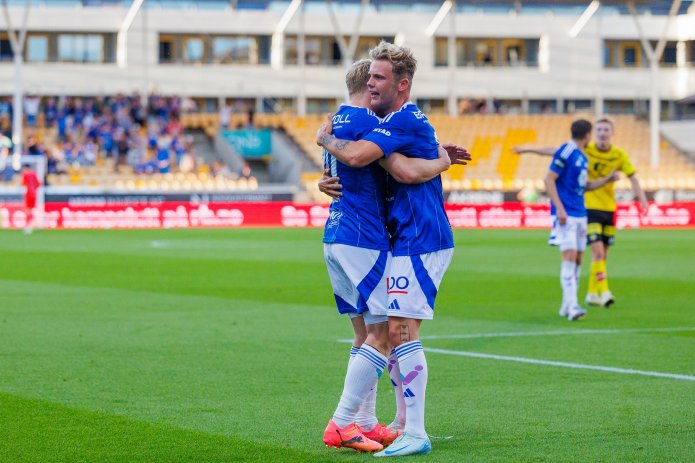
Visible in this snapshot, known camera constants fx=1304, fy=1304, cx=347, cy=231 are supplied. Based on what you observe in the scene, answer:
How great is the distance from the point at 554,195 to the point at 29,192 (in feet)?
85.6

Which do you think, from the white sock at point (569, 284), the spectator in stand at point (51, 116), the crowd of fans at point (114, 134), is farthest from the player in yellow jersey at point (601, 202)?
the spectator in stand at point (51, 116)

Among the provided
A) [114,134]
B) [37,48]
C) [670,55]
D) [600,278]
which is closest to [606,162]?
[600,278]

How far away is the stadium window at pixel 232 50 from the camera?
68.1 m

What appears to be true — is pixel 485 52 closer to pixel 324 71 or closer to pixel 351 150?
pixel 324 71

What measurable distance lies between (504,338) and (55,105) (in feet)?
149

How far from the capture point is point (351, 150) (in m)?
7.07

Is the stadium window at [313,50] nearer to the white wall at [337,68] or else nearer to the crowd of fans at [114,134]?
the white wall at [337,68]

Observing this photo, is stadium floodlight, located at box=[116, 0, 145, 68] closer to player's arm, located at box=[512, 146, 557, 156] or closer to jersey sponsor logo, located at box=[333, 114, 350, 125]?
player's arm, located at box=[512, 146, 557, 156]

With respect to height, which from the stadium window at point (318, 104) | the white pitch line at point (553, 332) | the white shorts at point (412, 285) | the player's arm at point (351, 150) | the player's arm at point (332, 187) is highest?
the stadium window at point (318, 104)

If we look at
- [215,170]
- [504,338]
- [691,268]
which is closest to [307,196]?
[215,170]

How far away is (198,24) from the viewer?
6706 centimetres

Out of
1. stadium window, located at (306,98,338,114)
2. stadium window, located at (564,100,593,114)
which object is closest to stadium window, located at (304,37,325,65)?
stadium window, located at (306,98,338,114)

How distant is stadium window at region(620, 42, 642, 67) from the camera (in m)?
74.4

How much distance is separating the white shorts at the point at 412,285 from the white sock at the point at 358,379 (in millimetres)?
286
